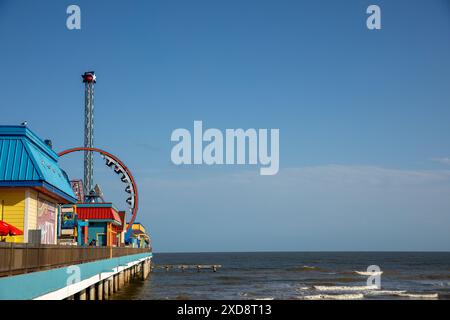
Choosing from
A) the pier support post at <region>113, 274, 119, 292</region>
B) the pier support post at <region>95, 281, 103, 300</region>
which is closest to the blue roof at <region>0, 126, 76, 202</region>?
the pier support post at <region>95, 281, 103, 300</region>

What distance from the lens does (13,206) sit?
80.5 ft

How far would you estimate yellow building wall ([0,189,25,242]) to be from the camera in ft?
80.3

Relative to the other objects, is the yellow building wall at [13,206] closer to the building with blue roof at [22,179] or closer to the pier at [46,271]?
the building with blue roof at [22,179]

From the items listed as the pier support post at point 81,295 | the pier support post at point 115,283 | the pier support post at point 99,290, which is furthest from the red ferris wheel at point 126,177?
the pier support post at point 81,295

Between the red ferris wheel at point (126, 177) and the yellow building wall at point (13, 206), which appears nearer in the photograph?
the yellow building wall at point (13, 206)

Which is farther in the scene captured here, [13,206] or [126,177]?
[126,177]

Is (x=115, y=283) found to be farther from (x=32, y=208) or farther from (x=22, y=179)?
(x=22, y=179)

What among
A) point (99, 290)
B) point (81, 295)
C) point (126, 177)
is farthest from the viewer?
point (126, 177)

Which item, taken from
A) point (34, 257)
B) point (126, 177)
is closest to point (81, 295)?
point (34, 257)

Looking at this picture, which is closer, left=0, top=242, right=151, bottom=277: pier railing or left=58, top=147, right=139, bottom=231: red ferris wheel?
left=0, top=242, right=151, bottom=277: pier railing

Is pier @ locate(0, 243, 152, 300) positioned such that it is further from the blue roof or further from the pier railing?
the blue roof

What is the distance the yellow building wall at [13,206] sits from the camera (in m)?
24.5
